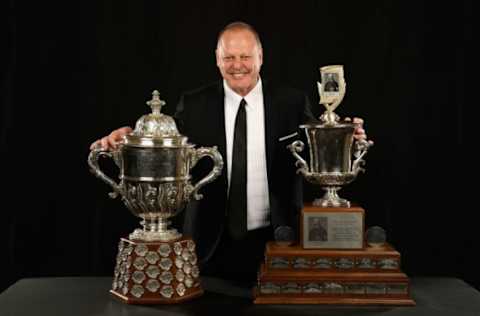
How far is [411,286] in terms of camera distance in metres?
2.52

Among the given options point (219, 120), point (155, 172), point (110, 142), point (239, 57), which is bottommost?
point (155, 172)

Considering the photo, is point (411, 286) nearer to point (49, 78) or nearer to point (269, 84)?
point (269, 84)

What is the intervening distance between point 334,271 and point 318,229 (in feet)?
0.47

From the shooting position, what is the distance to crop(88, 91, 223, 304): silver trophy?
2.30 meters

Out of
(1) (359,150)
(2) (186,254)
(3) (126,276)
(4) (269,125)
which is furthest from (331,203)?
(3) (126,276)

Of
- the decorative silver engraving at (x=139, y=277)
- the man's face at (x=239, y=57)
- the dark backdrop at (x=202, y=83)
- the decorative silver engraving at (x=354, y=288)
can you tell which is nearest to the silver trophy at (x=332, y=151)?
the decorative silver engraving at (x=354, y=288)

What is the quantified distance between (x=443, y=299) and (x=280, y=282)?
52cm

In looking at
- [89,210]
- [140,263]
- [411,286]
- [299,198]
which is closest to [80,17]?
[89,210]

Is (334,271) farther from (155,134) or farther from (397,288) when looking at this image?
(155,134)

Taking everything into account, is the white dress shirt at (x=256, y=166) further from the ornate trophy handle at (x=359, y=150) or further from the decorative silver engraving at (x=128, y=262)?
the decorative silver engraving at (x=128, y=262)

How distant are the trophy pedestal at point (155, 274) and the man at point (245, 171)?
0.54m

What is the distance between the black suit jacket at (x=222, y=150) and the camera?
9.44ft

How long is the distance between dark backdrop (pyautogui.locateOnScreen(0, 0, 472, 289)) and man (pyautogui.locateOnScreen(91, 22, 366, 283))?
998 mm

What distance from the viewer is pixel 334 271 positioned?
2314 mm
